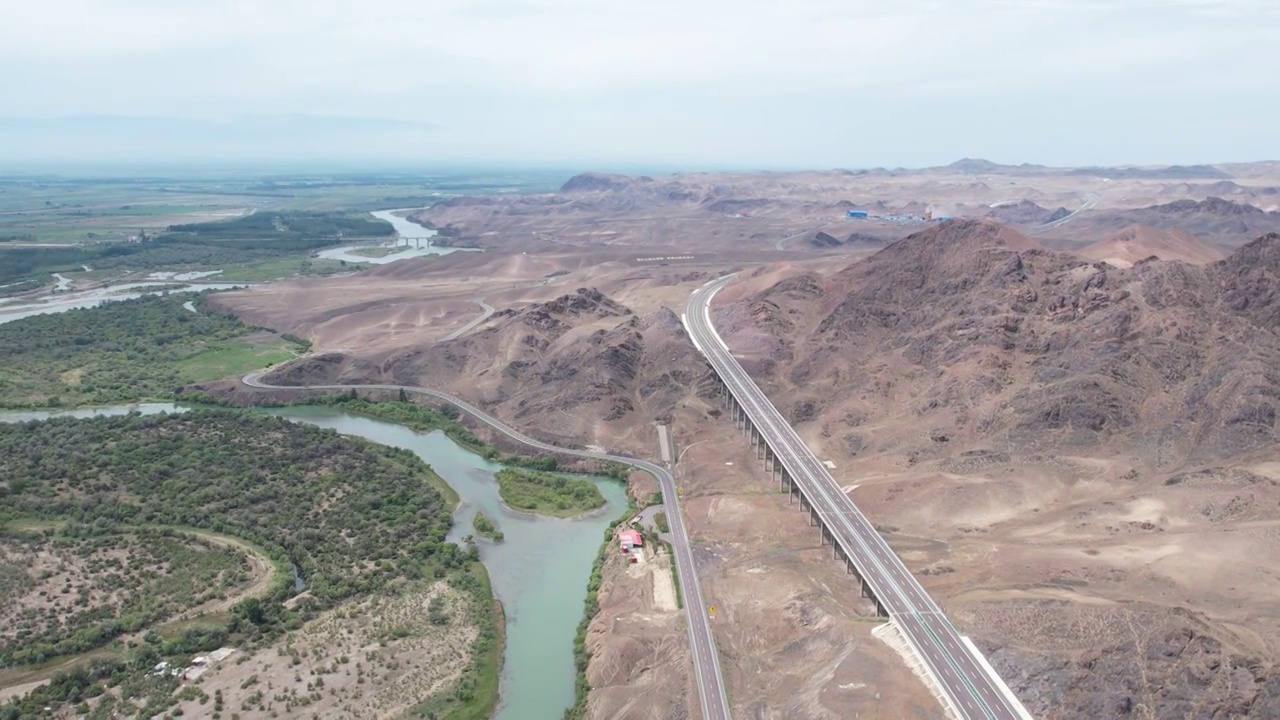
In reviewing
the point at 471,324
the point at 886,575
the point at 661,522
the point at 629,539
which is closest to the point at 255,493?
the point at 629,539

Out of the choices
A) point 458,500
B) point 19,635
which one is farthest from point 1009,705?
point 19,635

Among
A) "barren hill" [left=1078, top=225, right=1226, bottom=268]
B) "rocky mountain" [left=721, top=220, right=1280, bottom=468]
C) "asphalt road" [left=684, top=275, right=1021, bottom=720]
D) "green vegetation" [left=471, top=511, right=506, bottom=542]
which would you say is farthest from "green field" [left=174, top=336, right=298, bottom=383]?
"barren hill" [left=1078, top=225, right=1226, bottom=268]

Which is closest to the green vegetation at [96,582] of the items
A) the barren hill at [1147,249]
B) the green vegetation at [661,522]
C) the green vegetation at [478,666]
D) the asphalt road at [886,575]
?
the green vegetation at [478,666]

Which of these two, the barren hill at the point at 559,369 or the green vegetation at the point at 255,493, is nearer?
the green vegetation at the point at 255,493

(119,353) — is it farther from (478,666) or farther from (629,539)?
(478,666)

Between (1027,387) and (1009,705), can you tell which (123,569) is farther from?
(1027,387)

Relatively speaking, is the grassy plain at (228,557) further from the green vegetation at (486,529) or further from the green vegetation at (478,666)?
the green vegetation at (486,529)

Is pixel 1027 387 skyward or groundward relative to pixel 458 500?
skyward
